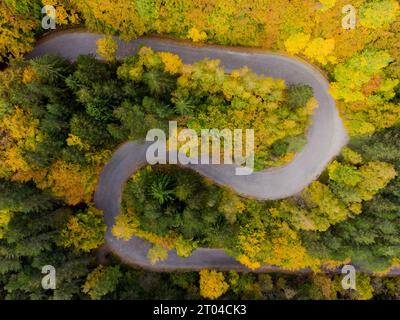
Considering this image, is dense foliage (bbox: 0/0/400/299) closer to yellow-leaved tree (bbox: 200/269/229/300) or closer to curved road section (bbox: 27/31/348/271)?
yellow-leaved tree (bbox: 200/269/229/300)

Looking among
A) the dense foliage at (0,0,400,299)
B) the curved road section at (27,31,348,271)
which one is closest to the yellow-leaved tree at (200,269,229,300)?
the dense foliage at (0,0,400,299)

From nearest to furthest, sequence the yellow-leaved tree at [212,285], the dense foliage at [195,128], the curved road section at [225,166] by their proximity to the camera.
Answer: the dense foliage at [195,128] → the yellow-leaved tree at [212,285] → the curved road section at [225,166]

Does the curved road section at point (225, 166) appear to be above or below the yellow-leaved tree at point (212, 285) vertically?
above

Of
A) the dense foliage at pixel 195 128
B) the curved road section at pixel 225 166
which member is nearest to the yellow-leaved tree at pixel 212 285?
the dense foliage at pixel 195 128

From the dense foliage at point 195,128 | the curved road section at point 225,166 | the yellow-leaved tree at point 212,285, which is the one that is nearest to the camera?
the dense foliage at point 195,128

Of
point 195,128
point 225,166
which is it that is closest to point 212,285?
point 225,166

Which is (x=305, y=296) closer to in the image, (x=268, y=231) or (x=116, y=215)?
(x=268, y=231)

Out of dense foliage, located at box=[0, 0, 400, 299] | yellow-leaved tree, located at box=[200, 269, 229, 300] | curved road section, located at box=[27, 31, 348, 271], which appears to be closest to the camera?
dense foliage, located at box=[0, 0, 400, 299]

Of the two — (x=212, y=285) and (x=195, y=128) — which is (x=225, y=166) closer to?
(x=195, y=128)

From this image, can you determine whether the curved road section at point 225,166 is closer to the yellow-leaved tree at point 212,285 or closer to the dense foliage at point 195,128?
the dense foliage at point 195,128
